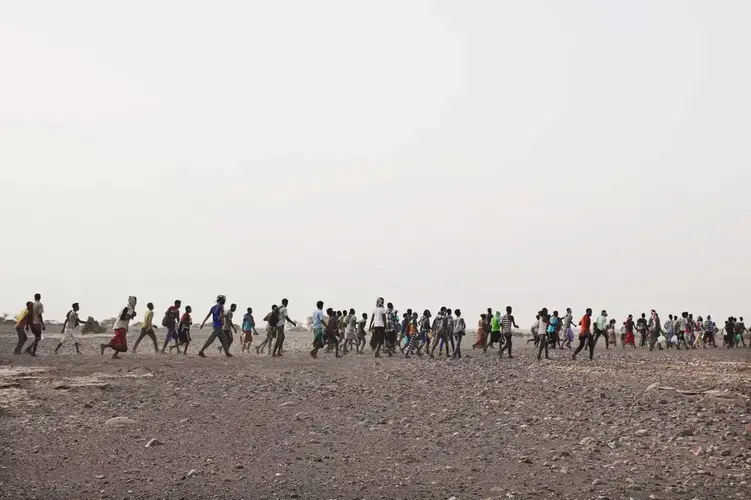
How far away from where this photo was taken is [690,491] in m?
10.0

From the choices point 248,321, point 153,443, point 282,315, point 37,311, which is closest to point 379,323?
point 282,315

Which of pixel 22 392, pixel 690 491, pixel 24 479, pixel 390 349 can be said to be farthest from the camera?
pixel 390 349

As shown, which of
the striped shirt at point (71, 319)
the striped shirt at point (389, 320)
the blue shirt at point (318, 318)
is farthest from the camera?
the striped shirt at point (389, 320)

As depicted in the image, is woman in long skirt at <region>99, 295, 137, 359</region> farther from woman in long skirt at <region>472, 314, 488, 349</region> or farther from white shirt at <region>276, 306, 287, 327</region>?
woman in long skirt at <region>472, 314, 488, 349</region>

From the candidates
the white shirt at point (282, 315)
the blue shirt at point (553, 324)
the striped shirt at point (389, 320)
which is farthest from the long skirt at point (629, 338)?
the white shirt at point (282, 315)

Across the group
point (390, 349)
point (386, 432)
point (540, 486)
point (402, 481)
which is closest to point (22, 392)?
point (386, 432)

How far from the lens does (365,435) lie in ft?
43.9

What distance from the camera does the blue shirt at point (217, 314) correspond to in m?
26.0

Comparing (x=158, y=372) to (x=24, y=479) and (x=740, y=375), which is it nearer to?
(x=24, y=479)

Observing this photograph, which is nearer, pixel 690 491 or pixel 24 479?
pixel 690 491

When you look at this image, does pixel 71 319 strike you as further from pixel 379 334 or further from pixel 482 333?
pixel 482 333

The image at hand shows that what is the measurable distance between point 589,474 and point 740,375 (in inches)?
567

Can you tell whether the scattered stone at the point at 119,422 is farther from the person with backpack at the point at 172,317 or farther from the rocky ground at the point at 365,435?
the person with backpack at the point at 172,317

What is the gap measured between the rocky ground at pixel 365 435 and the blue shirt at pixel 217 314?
16.6 feet
